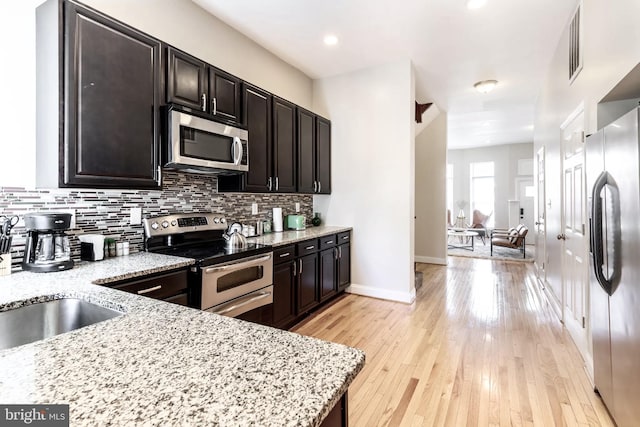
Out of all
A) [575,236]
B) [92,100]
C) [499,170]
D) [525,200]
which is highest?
[499,170]

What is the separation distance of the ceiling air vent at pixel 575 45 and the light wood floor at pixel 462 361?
7.68ft

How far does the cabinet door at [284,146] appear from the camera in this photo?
3260 millimetres

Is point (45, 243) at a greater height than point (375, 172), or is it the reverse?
point (375, 172)

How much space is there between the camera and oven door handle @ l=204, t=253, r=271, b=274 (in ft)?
7.04

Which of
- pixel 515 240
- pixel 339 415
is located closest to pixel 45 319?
pixel 339 415

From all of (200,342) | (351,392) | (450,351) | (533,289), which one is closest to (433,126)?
(533,289)

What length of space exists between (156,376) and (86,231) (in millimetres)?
1832

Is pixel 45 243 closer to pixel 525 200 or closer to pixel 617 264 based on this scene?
pixel 617 264

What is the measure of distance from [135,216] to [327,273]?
2029 mm

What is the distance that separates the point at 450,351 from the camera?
2.61 metres

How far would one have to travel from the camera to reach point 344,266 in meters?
3.99

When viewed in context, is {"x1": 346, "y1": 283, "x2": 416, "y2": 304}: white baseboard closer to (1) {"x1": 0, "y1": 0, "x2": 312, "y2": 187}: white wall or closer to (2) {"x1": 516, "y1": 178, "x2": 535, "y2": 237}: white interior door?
(1) {"x1": 0, "y1": 0, "x2": 312, "y2": 187}: white wall

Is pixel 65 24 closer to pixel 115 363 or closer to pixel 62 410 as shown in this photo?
pixel 115 363

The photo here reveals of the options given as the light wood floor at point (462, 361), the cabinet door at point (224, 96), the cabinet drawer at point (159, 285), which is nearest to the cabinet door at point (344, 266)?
the light wood floor at point (462, 361)
